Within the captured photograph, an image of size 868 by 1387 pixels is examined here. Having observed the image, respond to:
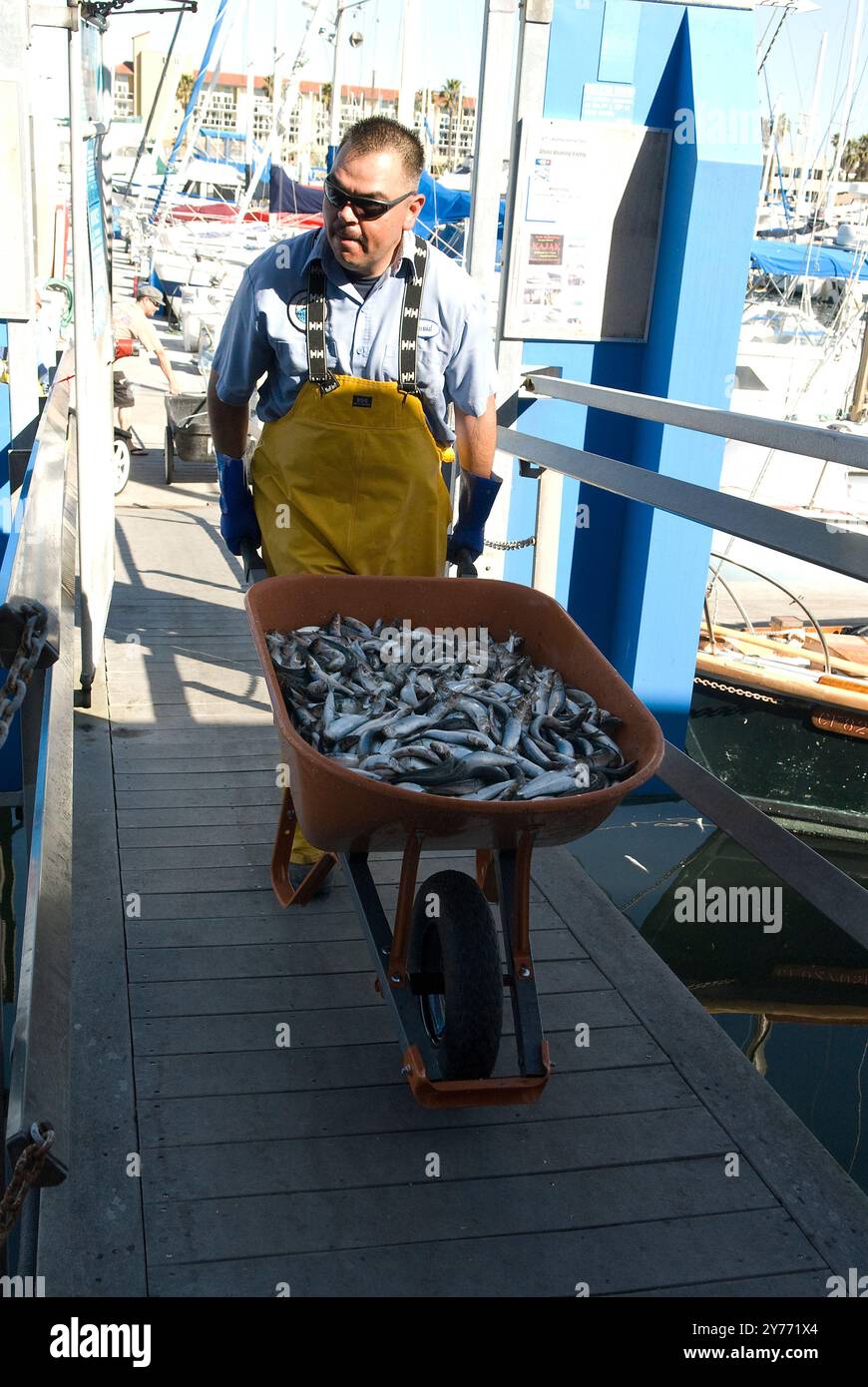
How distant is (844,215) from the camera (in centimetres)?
2397

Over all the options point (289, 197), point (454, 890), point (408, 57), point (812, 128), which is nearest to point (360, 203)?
point (454, 890)

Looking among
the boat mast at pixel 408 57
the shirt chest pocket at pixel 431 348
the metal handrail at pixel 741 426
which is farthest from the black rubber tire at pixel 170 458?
the boat mast at pixel 408 57

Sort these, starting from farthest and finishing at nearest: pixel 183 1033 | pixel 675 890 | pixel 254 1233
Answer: pixel 675 890
pixel 183 1033
pixel 254 1233

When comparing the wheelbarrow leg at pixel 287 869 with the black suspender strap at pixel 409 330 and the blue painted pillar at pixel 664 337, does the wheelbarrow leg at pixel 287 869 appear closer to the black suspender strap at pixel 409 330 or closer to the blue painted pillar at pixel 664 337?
the black suspender strap at pixel 409 330

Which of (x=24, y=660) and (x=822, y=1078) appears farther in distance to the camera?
(x=822, y=1078)

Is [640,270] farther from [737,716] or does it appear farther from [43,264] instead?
[43,264]

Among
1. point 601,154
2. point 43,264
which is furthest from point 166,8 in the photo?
point 43,264

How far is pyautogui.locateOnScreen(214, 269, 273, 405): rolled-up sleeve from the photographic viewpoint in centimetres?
347

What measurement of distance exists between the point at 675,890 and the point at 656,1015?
2529 mm

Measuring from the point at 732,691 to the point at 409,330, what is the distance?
15.6ft

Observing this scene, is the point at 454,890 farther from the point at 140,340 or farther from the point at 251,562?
the point at 140,340

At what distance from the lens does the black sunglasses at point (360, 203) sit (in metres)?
3.19

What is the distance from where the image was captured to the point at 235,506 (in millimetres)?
3658

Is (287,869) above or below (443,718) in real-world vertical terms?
below
